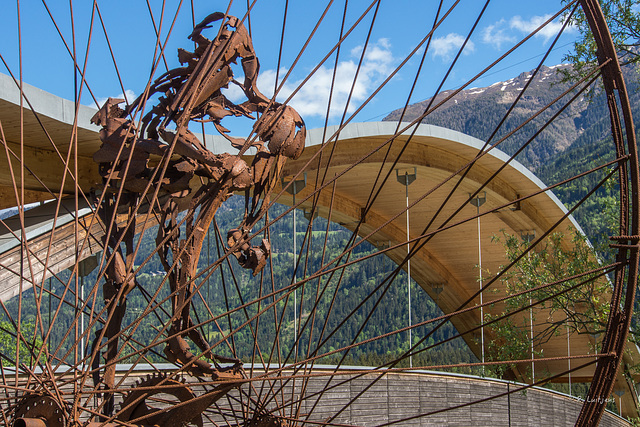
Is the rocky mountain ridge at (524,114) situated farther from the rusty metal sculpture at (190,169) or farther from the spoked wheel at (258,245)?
the rusty metal sculpture at (190,169)

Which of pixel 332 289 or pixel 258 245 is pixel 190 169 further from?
pixel 332 289

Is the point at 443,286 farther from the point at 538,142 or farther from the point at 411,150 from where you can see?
the point at 538,142

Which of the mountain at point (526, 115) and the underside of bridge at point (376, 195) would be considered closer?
the underside of bridge at point (376, 195)

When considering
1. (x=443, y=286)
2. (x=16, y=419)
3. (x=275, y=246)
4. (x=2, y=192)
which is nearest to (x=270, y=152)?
(x=16, y=419)

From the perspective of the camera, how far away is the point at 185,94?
3.48 meters

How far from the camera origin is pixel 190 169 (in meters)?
3.47

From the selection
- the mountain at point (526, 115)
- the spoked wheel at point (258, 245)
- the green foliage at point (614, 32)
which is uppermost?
the mountain at point (526, 115)

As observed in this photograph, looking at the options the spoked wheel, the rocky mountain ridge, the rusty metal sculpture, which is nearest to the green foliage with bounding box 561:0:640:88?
the spoked wheel

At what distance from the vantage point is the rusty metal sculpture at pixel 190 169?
332 cm

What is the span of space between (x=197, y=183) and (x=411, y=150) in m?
3.90

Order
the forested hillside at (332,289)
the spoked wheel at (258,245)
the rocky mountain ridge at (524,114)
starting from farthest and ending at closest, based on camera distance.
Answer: the rocky mountain ridge at (524,114) < the forested hillside at (332,289) < the spoked wheel at (258,245)

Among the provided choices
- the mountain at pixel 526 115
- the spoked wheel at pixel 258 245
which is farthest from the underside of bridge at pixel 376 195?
the mountain at pixel 526 115

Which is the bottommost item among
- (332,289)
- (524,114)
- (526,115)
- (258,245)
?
(258,245)

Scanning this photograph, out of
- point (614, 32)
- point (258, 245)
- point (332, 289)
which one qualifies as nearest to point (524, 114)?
point (332, 289)
